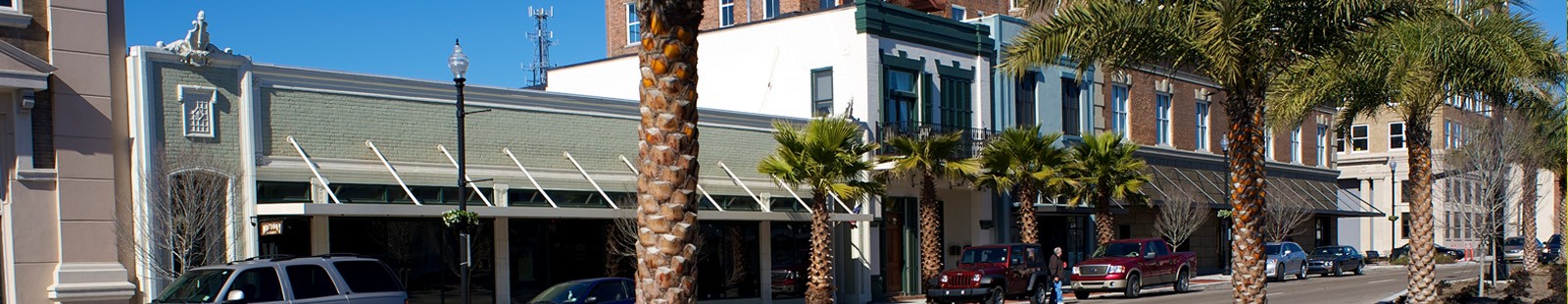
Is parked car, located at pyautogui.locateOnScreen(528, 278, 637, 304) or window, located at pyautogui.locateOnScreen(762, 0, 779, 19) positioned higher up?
window, located at pyautogui.locateOnScreen(762, 0, 779, 19)

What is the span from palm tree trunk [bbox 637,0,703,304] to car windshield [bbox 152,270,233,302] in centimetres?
790

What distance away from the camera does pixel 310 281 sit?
17094 mm

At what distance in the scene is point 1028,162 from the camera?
33094 mm

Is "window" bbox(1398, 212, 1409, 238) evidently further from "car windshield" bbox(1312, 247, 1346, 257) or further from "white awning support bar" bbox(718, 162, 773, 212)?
"white awning support bar" bbox(718, 162, 773, 212)

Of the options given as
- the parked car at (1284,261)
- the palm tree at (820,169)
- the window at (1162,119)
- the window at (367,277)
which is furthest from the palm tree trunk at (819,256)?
the window at (1162,119)

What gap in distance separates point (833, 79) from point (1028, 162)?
505 centimetres

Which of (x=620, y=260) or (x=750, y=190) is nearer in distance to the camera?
(x=620, y=260)

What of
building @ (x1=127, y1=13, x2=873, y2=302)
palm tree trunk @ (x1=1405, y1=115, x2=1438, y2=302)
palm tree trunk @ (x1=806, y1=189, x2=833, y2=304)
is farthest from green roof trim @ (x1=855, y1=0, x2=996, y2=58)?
Answer: palm tree trunk @ (x1=1405, y1=115, x2=1438, y2=302)

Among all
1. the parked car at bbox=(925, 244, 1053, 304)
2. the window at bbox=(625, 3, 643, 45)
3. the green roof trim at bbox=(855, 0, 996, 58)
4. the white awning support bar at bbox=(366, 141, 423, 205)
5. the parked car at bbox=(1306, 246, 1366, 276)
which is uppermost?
the window at bbox=(625, 3, 643, 45)

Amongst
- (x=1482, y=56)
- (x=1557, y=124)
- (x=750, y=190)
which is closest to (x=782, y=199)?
(x=750, y=190)

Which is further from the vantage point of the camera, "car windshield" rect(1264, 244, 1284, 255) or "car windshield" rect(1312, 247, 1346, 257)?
"car windshield" rect(1312, 247, 1346, 257)

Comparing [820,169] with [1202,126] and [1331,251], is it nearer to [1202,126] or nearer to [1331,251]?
[1202,126]

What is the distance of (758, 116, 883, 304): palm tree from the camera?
2694cm

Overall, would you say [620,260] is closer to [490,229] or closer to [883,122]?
[490,229]
